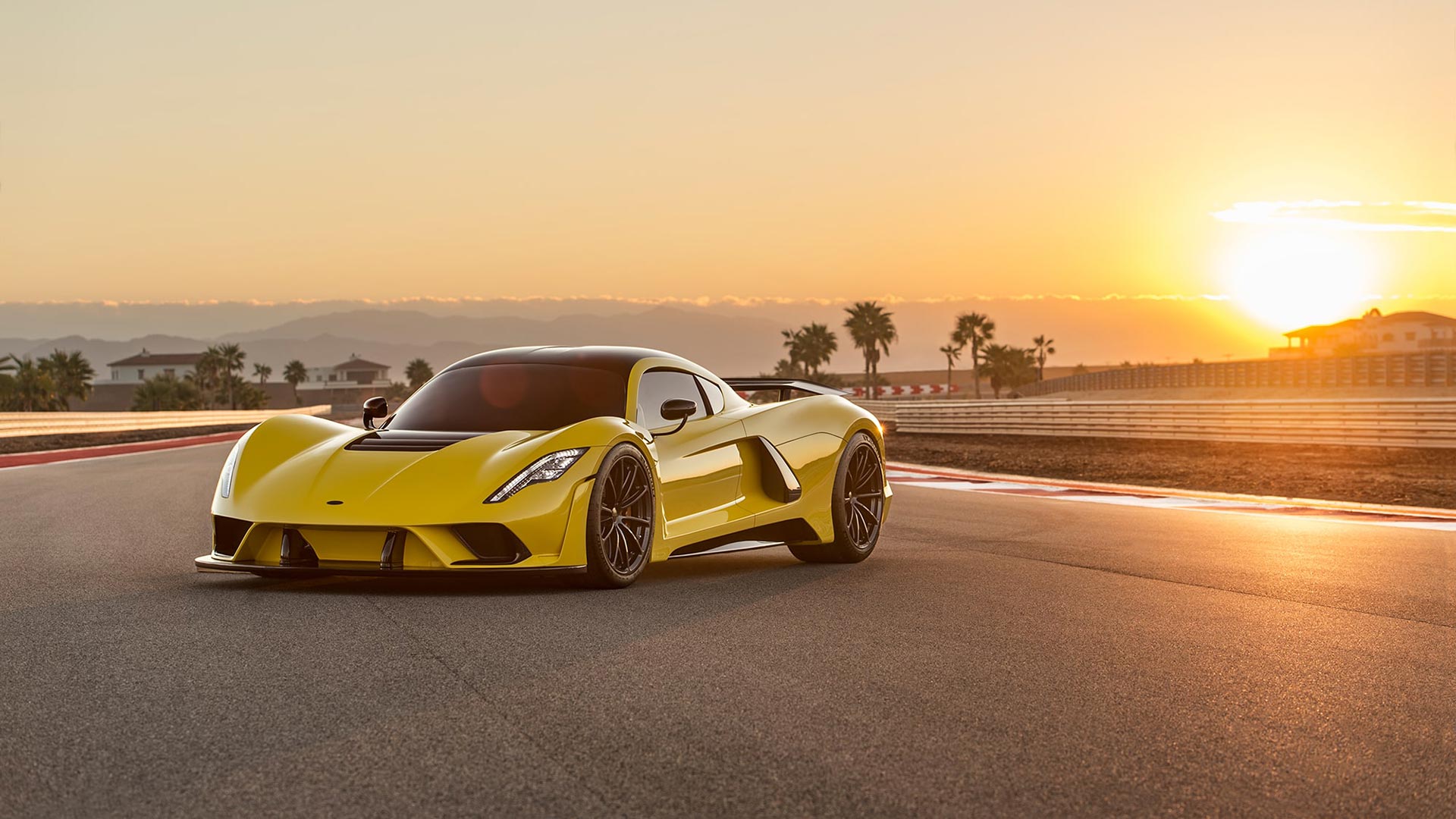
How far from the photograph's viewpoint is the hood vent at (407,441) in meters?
7.07

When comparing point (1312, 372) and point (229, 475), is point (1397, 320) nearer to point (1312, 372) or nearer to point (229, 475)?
point (1312, 372)

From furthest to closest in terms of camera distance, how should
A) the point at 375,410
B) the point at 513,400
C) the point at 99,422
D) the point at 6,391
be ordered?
the point at 6,391, the point at 99,422, the point at 375,410, the point at 513,400

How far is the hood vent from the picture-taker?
278 inches

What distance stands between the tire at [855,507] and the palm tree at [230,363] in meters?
143

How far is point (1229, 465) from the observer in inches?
832

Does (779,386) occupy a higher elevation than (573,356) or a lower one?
lower

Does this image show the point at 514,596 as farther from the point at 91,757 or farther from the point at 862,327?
the point at 862,327

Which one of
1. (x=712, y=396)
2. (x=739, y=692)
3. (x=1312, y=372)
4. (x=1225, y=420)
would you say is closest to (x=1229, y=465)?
(x=1225, y=420)

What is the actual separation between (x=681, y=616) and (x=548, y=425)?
5.46 ft

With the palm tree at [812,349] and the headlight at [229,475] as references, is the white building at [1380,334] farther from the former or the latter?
the headlight at [229,475]

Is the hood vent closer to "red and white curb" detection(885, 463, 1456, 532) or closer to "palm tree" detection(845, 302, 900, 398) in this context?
"red and white curb" detection(885, 463, 1456, 532)

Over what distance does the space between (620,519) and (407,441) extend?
1152mm

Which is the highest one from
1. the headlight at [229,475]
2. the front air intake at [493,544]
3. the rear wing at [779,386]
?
the rear wing at [779,386]

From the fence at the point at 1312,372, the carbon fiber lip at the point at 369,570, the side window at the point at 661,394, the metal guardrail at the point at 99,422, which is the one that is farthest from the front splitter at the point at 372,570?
the fence at the point at 1312,372
